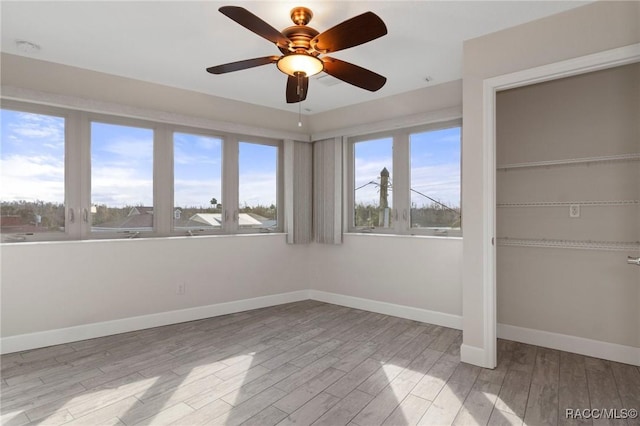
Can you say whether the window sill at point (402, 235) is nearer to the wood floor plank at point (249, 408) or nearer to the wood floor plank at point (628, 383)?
the wood floor plank at point (628, 383)

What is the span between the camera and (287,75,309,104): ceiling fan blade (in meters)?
2.64

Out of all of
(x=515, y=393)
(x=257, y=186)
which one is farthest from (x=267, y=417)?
(x=257, y=186)

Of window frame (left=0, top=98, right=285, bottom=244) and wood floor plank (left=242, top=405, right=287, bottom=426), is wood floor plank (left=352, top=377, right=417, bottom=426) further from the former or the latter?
window frame (left=0, top=98, right=285, bottom=244)

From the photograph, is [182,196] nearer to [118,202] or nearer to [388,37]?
[118,202]

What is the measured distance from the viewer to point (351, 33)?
6.67ft

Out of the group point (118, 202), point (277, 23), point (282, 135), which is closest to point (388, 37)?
point (277, 23)

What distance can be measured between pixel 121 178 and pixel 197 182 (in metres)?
0.80

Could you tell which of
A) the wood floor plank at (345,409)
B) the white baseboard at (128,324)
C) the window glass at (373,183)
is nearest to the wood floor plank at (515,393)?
the wood floor plank at (345,409)

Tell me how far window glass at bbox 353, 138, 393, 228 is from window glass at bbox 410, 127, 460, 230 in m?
0.32

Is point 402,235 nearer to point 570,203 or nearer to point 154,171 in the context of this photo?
point 570,203

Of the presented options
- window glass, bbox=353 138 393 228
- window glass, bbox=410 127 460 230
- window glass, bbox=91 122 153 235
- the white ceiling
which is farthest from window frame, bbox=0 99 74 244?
window glass, bbox=410 127 460 230

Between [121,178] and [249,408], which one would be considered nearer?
[249,408]

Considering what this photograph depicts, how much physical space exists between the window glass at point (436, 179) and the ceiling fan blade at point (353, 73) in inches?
63.8

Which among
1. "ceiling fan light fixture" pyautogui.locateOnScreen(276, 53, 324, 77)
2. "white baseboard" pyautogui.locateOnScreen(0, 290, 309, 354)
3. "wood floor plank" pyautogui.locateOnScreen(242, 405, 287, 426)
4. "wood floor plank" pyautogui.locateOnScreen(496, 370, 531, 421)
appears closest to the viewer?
"wood floor plank" pyautogui.locateOnScreen(242, 405, 287, 426)
